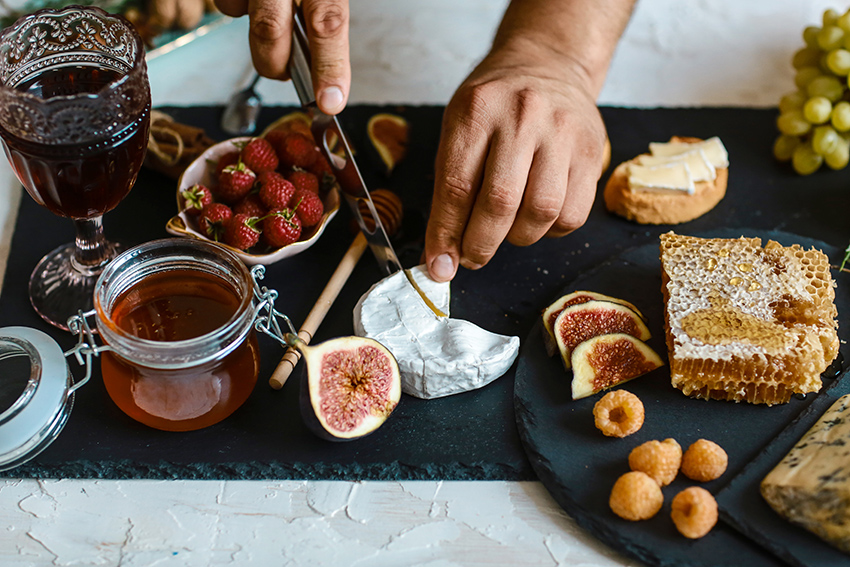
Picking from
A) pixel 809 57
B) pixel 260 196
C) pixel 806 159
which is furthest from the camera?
pixel 809 57

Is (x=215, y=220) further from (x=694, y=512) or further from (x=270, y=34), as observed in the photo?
(x=694, y=512)

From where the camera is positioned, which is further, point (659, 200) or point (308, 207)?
point (659, 200)

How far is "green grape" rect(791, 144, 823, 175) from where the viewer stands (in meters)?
2.69

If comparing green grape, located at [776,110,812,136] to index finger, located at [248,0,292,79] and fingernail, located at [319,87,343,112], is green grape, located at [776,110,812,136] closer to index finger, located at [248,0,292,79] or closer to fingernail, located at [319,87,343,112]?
fingernail, located at [319,87,343,112]

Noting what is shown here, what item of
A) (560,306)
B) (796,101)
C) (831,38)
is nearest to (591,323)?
(560,306)

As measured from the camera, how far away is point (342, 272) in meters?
2.26

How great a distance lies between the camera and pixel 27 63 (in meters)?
1.95

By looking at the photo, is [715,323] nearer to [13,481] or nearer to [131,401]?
[131,401]

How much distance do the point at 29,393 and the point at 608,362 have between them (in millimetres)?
1422

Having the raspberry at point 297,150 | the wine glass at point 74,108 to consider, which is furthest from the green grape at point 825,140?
the wine glass at point 74,108

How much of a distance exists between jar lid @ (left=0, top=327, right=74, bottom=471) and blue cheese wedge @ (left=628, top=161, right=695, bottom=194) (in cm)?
178

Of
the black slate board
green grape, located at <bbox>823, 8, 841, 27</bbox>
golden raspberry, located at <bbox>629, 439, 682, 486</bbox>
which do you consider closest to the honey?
golden raspberry, located at <bbox>629, 439, 682, 486</bbox>

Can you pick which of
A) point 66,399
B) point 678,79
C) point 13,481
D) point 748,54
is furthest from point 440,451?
point 748,54

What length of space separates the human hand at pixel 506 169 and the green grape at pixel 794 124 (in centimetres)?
90
